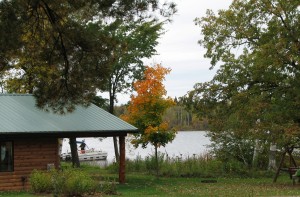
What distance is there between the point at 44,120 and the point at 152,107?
582 cm

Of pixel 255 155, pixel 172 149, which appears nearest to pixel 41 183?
pixel 255 155

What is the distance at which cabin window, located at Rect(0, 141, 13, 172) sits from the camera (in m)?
22.4

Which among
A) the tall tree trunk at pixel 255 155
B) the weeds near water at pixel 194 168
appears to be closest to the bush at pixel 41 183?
the weeds near water at pixel 194 168

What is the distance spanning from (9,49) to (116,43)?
9.90 ft

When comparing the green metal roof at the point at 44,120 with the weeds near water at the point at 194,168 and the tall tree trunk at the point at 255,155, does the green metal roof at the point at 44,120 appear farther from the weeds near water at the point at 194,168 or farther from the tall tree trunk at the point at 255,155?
the tall tree trunk at the point at 255,155

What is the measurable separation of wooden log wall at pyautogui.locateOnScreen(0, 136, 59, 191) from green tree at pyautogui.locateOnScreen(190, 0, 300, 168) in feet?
25.3

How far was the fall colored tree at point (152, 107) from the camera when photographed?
88.3 feet

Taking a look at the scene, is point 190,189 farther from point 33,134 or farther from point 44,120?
point 44,120

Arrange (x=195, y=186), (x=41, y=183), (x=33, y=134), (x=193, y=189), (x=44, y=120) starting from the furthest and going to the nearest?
(x=44, y=120) → (x=195, y=186) → (x=33, y=134) → (x=193, y=189) → (x=41, y=183)

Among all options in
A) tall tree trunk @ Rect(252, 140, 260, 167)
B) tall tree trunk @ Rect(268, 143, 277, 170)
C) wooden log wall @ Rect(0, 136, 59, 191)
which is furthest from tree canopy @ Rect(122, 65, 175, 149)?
tall tree trunk @ Rect(268, 143, 277, 170)

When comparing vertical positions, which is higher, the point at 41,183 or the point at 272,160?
the point at 272,160

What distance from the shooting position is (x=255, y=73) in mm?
24516

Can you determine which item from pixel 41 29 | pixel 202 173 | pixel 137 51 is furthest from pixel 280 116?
pixel 137 51

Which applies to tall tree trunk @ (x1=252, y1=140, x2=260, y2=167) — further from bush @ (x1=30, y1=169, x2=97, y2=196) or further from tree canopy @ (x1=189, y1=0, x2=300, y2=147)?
bush @ (x1=30, y1=169, x2=97, y2=196)
